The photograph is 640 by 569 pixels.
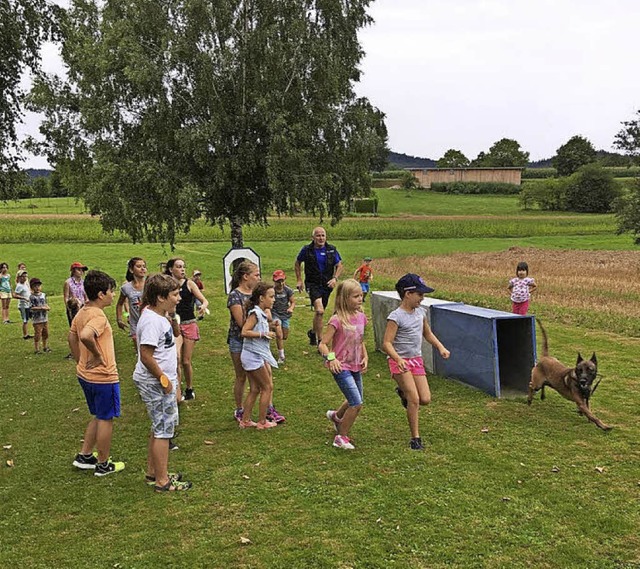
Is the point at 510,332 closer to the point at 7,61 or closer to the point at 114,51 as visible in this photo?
the point at 7,61

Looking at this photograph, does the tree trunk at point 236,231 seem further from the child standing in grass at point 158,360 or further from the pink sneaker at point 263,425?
the child standing in grass at point 158,360

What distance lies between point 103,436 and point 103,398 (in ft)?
1.42

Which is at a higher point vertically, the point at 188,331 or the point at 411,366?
the point at 188,331

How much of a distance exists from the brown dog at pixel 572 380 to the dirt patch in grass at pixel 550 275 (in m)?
7.98

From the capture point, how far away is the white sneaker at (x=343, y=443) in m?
6.90

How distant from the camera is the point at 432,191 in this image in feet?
360

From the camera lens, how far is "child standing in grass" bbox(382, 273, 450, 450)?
6582mm

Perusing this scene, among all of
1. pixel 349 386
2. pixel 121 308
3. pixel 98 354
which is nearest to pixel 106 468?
pixel 98 354

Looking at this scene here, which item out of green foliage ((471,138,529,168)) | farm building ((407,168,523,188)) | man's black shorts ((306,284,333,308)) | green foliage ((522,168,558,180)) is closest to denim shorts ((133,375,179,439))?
man's black shorts ((306,284,333,308))

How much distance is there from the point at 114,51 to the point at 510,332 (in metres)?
15.4

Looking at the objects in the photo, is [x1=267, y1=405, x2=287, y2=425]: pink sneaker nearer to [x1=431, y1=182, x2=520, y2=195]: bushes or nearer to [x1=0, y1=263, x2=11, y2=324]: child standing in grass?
[x1=0, y1=263, x2=11, y2=324]: child standing in grass

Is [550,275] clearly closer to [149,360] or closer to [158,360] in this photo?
[158,360]

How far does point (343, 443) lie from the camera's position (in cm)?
693

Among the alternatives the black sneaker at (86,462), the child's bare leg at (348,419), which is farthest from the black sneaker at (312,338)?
the black sneaker at (86,462)
